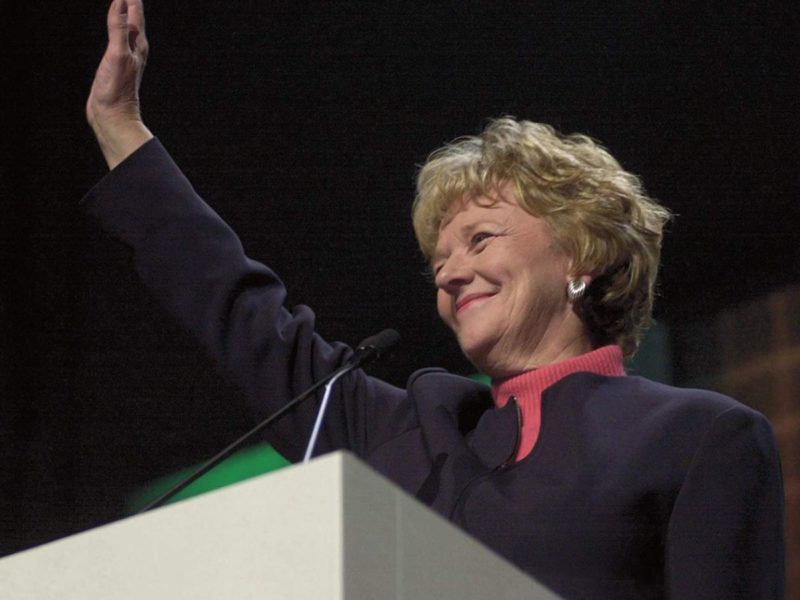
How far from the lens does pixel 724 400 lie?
4.65ft

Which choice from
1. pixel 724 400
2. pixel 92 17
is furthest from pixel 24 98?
pixel 724 400

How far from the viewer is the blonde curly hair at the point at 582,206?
1656 mm

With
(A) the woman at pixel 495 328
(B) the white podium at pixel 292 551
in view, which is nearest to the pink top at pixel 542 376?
(A) the woman at pixel 495 328

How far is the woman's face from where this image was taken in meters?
1.60

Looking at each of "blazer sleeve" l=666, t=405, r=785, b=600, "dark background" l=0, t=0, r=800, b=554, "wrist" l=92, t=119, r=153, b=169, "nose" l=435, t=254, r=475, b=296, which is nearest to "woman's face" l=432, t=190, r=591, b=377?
"nose" l=435, t=254, r=475, b=296

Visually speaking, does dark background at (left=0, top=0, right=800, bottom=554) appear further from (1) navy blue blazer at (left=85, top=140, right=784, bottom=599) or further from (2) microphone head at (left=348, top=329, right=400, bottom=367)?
(2) microphone head at (left=348, top=329, right=400, bottom=367)

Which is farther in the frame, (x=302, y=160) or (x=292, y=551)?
(x=302, y=160)

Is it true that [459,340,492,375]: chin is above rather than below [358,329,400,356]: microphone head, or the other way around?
below

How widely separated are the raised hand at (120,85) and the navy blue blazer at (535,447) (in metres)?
0.03

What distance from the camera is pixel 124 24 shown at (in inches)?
64.6

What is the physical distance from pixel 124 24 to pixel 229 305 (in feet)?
1.22

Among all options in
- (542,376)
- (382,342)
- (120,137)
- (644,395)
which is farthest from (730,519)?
(120,137)

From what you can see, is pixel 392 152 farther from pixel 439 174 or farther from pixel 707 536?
pixel 707 536

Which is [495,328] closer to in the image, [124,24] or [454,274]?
[454,274]
